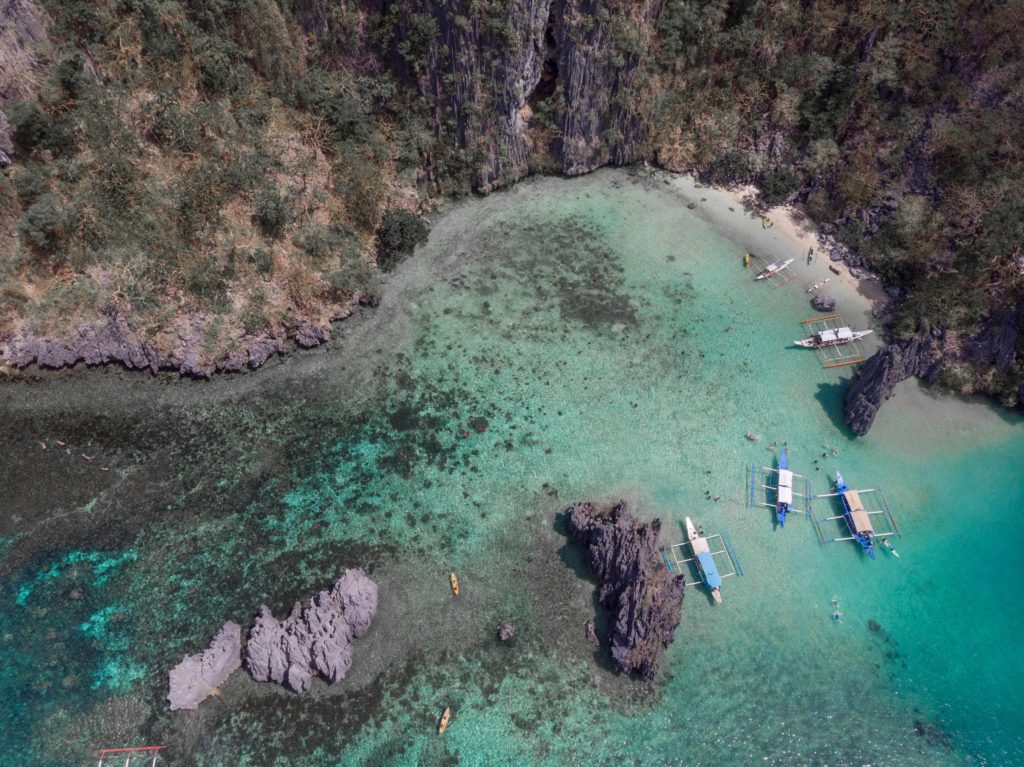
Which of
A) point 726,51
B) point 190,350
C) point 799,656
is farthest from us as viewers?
point 726,51

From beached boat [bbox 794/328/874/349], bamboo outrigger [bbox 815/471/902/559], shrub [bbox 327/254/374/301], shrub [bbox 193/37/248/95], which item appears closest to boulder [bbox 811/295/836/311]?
beached boat [bbox 794/328/874/349]

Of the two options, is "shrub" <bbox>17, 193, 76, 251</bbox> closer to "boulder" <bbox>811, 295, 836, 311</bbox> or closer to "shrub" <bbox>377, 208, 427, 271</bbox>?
"shrub" <bbox>377, 208, 427, 271</bbox>

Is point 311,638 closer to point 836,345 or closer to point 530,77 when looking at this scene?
point 836,345

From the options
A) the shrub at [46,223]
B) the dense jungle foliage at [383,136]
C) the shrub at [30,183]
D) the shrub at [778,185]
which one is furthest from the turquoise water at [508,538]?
the shrub at [30,183]

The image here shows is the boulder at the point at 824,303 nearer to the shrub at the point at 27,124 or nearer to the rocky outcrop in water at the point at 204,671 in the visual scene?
the rocky outcrop in water at the point at 204,671

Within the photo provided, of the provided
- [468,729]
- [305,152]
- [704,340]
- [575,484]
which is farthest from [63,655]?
[704,340]

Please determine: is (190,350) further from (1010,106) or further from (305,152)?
(1010,106)
